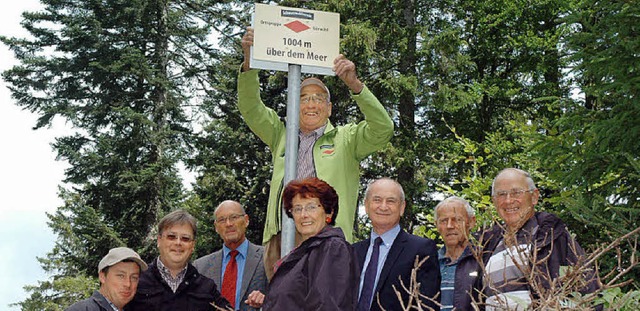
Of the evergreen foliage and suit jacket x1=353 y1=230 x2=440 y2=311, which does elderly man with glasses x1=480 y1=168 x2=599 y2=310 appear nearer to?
suit jacket x1=353 y1=230 x2=440 y2=311

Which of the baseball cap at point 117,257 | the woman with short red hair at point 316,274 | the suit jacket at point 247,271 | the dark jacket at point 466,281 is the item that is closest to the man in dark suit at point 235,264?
the suit jacket at point 247,271

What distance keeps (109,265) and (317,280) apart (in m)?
1.64

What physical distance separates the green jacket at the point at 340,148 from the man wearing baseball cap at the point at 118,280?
2.75 ft

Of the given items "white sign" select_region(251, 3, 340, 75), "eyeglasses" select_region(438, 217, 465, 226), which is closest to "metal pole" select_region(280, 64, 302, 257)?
"white sign" select_region(251, 3, 340, 75)

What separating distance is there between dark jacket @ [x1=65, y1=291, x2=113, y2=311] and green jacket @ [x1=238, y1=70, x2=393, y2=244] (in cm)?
104

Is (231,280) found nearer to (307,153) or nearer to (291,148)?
(307,153)

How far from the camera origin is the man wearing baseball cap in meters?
4.14

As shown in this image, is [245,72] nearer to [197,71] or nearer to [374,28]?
[374,28]

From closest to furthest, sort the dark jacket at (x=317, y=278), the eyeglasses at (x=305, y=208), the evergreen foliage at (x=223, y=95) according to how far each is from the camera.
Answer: the dark jacket at (x=317, y=278)
the eyeglasses at (x=305, y=208)
the evergreen foliage at (x=223, y=95)

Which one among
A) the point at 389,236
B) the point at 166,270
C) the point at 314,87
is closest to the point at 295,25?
the point at 314,87

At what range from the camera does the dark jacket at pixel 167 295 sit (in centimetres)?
420

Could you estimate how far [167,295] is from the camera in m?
4.22

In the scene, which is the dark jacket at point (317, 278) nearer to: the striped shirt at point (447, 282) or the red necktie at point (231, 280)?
the striped shirt at point (447, 282)

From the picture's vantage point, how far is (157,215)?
19.8 metres
